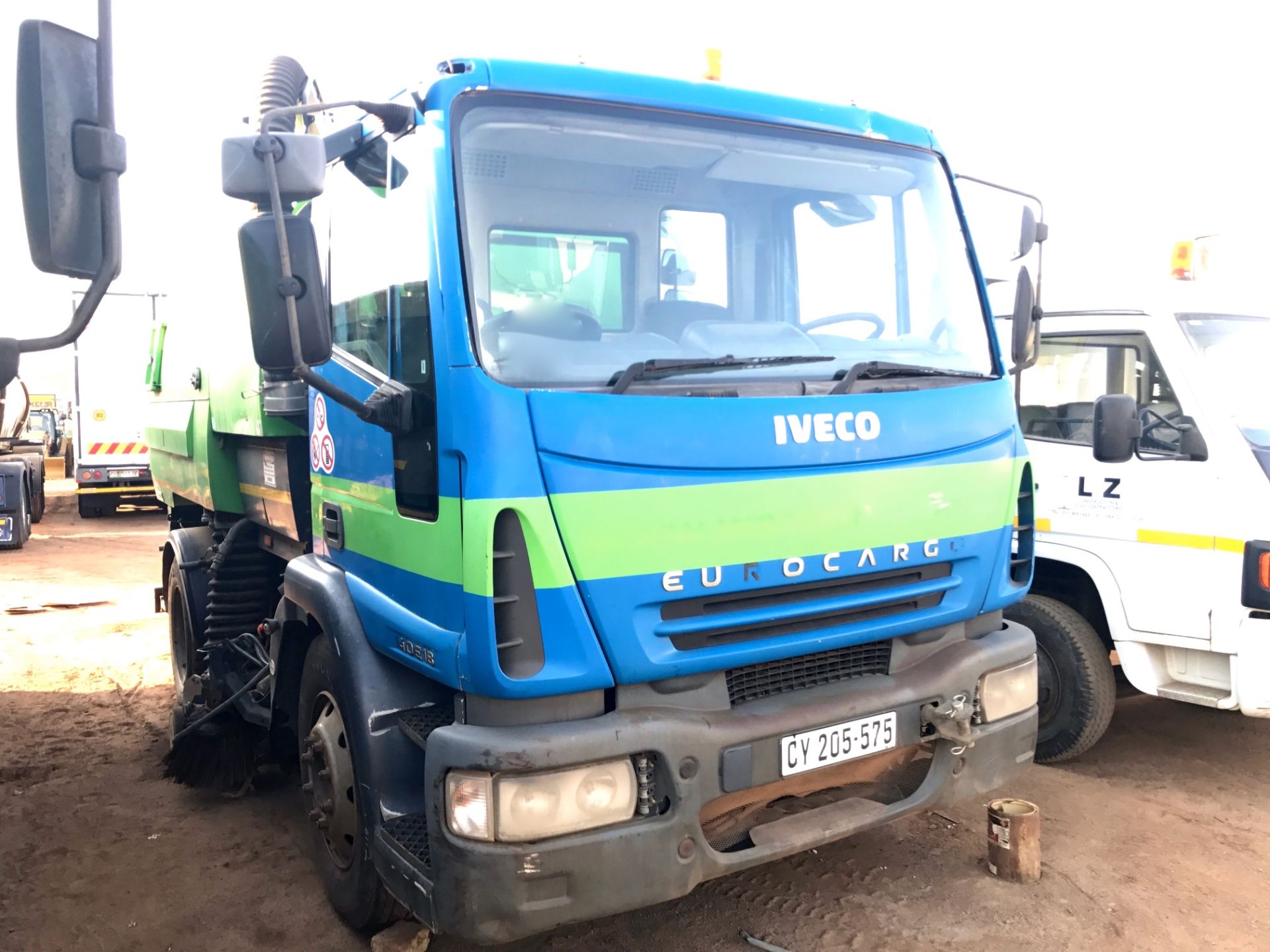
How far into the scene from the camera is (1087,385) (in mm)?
4590

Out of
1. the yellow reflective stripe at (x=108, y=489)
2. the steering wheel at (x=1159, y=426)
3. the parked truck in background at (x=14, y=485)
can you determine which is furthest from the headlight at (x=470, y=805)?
the yellow reflective stripe at (x=108, y=489)

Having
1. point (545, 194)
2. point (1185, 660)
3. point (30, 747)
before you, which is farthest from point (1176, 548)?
point (30, 747)

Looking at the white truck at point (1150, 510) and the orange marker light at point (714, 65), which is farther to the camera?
the white truck at point (1150, 510)

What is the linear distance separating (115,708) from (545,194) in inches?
183

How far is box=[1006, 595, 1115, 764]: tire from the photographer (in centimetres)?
444

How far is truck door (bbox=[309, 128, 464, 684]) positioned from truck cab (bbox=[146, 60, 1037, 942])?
1cm

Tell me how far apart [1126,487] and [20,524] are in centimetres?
1289

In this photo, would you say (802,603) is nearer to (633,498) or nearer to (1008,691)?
(633,498)

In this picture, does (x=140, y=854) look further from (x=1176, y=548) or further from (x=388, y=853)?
(x=1176, y=548)

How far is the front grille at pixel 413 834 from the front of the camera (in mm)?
2535

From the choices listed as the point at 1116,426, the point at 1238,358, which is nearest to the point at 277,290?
the point at 1116,426

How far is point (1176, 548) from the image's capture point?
4078mm

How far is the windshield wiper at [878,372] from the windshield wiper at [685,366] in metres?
0.10

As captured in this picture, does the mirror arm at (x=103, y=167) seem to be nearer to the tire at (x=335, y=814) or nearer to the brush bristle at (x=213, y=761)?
the tire at (x=335, y=814)
